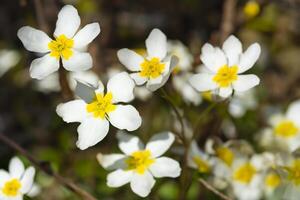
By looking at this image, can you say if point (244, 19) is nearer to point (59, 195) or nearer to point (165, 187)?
point (165, 187)

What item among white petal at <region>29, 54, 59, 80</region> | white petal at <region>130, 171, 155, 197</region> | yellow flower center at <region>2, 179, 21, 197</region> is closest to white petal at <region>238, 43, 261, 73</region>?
white petal at <region>130, 171, 155, 197</region>

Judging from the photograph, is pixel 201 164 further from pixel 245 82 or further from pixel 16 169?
pixel 16 169

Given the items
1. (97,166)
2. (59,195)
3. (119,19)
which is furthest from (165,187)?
(119,19)

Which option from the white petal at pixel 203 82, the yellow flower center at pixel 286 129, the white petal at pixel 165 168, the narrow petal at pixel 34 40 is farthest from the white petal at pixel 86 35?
the yellow flower center at pixel 286 129

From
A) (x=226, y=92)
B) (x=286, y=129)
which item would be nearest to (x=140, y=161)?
(x=226, y=92)

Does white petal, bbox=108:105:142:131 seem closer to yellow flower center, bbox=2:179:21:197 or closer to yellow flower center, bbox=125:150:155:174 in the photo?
yellow flower center, bbox=125:150:155:174

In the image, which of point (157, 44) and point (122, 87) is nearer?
point (122, 87)
